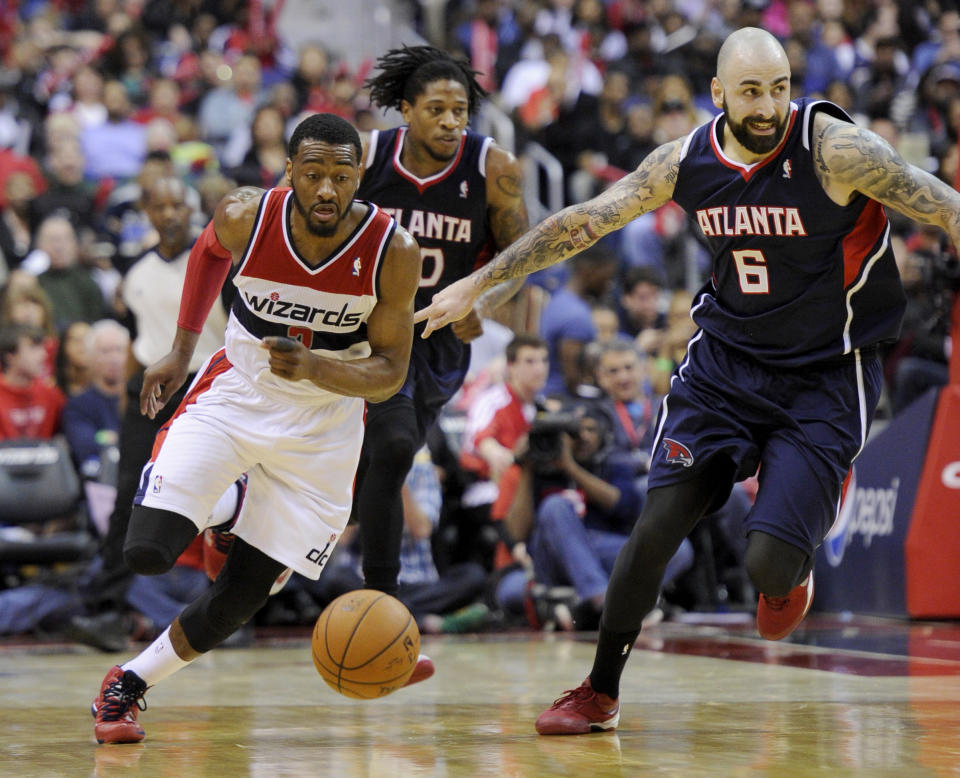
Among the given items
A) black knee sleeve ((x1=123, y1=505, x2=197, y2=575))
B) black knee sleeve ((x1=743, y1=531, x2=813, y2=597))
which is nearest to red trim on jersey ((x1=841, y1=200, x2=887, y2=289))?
black knee sleeve ((x1=743, y1=531, x2=813, y2=597))

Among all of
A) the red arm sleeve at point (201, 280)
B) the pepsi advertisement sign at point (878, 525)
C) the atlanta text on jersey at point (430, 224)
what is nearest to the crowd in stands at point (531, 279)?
the pepsi advertisement sign at point (878, 525)

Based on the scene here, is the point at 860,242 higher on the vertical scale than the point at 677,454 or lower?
higher

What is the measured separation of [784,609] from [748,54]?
211 cm

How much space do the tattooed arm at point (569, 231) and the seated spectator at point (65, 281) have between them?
7.50 metres

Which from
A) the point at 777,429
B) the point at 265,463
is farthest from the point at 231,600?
the point at 777,429

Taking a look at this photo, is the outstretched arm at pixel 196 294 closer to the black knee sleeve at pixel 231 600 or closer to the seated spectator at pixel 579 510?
the black knee sleeve at pixel 231 600

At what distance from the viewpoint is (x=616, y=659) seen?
5.34 m

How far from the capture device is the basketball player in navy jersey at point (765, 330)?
5172 millimetres

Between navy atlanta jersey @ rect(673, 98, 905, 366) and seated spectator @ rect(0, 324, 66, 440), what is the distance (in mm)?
6258

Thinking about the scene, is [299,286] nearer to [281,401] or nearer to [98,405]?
[281,401]

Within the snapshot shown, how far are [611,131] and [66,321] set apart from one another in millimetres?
6836

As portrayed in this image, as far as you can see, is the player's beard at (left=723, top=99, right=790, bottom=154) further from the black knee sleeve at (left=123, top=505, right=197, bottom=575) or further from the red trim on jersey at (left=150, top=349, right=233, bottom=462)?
the black knee sleeve at (left=123, top=505, right=197, bottom=575)

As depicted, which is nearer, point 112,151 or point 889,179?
point 889,179

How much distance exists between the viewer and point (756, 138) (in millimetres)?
5203
